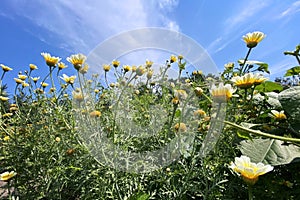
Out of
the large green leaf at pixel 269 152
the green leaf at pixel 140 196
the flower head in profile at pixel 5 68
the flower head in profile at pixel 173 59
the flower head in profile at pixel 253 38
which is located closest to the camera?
the large green leaf at pixel 269 152

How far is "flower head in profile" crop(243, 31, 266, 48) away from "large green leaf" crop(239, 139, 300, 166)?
16.2 inches

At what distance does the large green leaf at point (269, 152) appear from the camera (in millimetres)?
832

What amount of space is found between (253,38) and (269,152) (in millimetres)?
483

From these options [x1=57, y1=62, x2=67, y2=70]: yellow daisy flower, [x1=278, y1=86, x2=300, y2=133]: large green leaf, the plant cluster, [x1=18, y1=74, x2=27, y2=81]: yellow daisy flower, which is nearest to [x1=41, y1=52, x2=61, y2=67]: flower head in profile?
the plant cluster

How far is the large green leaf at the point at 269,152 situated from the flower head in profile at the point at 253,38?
0.41 meters

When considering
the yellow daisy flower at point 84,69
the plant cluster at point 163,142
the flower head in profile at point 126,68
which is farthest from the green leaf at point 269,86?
the yellow daisy flower at point 84,69

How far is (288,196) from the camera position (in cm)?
94

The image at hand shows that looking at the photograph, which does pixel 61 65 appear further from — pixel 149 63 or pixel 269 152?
pixel 269 152

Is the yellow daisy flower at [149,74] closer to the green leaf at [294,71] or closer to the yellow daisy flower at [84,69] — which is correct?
the yellow daisy flower at [84,69]

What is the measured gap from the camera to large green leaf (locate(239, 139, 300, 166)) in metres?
0.83

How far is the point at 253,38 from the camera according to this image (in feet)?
3.70

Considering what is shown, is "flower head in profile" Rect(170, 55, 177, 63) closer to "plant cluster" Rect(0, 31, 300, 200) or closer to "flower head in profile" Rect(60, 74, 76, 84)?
"plant cluster" Rect(0, 31, 300, 200)

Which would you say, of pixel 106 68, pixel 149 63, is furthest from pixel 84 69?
pixel 149 63

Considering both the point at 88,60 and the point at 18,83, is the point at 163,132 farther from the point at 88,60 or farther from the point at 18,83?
the point at 18,83
